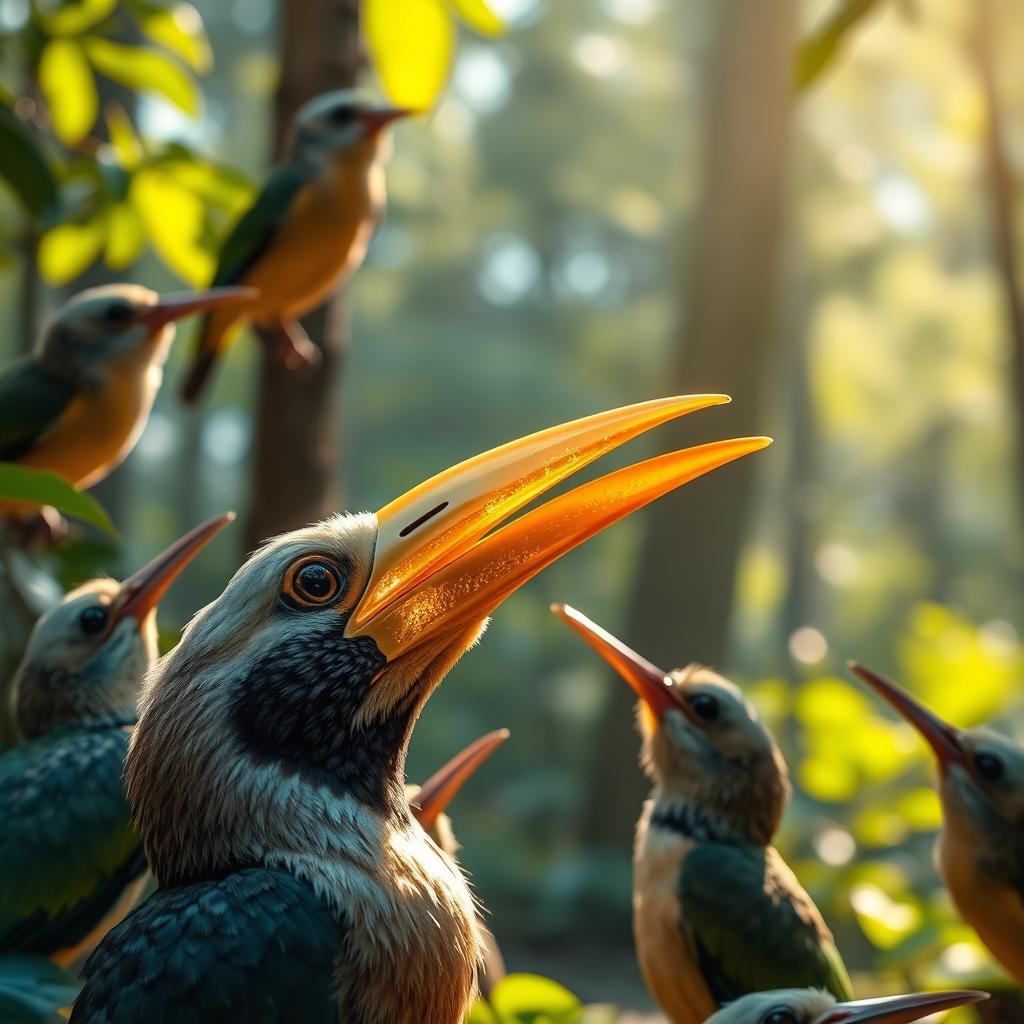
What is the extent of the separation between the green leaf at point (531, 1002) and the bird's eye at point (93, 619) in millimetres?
1121

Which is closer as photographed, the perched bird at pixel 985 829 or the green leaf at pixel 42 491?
the green leaf at pixel 42 491

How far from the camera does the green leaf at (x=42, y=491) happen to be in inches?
73.0

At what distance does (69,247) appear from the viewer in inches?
159

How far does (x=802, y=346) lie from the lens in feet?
83.6

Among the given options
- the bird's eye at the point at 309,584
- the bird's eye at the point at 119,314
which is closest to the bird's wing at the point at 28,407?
the bird's eye at the point at 119,314

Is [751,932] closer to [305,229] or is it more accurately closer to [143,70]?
[305,229]

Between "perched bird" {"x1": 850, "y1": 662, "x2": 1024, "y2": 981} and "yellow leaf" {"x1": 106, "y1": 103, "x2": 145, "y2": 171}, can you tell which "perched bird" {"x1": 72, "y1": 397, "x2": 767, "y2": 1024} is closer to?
"perched bird" {"x1": 850, "y1": 662, "x2": 1024, "y2": 981}

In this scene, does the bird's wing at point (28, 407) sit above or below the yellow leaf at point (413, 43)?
below

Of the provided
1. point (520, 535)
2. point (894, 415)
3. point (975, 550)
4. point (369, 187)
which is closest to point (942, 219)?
point (894, 415)

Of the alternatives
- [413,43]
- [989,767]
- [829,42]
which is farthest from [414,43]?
[989,767]

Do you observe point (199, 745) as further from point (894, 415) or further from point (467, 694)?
point (894, 415)

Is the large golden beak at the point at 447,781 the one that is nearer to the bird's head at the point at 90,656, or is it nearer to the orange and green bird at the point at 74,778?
the orange and green bird at the point at 74,778

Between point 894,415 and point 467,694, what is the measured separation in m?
10.7

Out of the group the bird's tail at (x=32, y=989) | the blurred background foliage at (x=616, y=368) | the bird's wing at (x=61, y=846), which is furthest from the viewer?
the blurred background foliage at (x=616, y=368)
